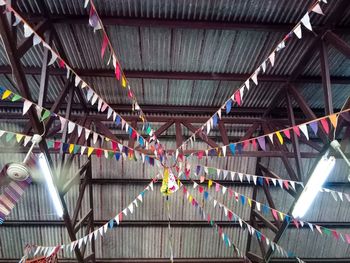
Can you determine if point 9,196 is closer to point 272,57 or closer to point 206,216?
point 272,57

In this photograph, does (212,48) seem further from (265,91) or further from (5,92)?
(5,92)

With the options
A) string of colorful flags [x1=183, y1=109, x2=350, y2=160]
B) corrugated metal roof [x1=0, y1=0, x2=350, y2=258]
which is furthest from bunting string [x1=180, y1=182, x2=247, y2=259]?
string of colorful flags [x1=183, y1=109, x2=350, y2=160]

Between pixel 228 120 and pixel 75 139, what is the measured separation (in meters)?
3.97

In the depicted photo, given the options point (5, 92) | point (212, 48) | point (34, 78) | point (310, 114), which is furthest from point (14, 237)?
point (310, 114)

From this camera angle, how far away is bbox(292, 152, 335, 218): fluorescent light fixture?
15.0ft

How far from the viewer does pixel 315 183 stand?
4.96m

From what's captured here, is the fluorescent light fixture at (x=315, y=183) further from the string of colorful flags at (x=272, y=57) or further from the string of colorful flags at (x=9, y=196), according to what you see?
the string of colorful flags at (x=9, y=196)

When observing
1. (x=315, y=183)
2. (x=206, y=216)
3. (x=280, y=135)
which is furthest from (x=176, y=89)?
(x=206, y=216)

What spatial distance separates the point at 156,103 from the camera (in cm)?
708

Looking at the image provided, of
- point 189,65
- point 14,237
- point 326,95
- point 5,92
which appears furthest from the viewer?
point 14,237

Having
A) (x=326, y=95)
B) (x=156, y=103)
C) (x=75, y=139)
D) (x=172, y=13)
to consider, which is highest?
(x=172, y=13)

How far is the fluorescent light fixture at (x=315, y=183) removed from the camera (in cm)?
457

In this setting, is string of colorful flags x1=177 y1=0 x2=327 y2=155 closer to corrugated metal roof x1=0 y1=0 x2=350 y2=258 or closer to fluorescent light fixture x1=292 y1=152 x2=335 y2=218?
corrugated metal roof x1=0 y1=0 x2=350 y2=258

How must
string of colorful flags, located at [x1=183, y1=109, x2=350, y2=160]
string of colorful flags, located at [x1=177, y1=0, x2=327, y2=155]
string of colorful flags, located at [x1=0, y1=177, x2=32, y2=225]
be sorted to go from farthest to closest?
1. string of colorful flags, located at [x1=0, y1=177, x2=32, y2=225]
2. string of colorful flags, located at [x1=183, y1=109, x2=350, y2=160]
3. string of colorful flags, located at [x1=177, y1=0, x2=327, y2=155]
